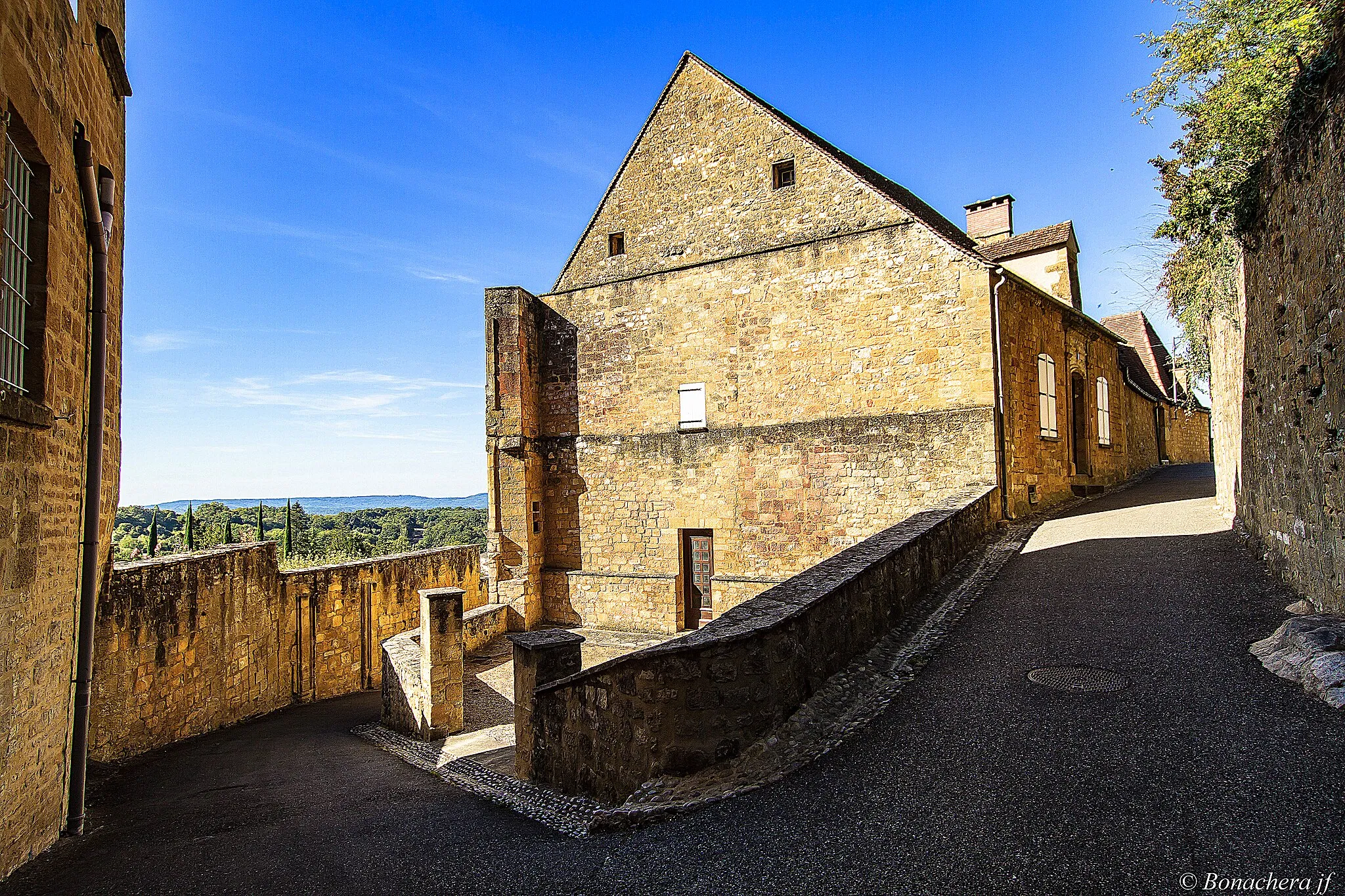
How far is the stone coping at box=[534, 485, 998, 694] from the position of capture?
5230 mm

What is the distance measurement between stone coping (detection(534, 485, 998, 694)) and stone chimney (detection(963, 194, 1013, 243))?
14.3 meters

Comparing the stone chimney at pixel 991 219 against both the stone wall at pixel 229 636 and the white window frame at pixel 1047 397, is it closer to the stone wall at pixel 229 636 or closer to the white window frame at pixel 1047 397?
the white window frame at pixel 1047 397

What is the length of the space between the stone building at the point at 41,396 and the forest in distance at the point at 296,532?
7.17 meters

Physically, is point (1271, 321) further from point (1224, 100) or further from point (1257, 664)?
point (1257, 664)

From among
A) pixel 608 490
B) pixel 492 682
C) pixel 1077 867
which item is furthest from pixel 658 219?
pixel 1077 867

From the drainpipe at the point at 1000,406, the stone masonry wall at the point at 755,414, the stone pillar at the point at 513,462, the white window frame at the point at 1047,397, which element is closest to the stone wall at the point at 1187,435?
the white window frame at the point at 1047,397

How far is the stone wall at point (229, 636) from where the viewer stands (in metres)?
9.48

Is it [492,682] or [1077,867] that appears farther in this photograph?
[492,682]

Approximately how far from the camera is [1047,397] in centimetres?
1458

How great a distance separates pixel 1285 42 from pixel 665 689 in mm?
7643

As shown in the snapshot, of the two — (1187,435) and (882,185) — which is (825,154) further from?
(1187,435)

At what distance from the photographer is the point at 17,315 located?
5.07 metres

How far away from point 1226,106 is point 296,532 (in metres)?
43.5

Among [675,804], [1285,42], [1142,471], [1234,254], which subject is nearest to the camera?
[675,804]
